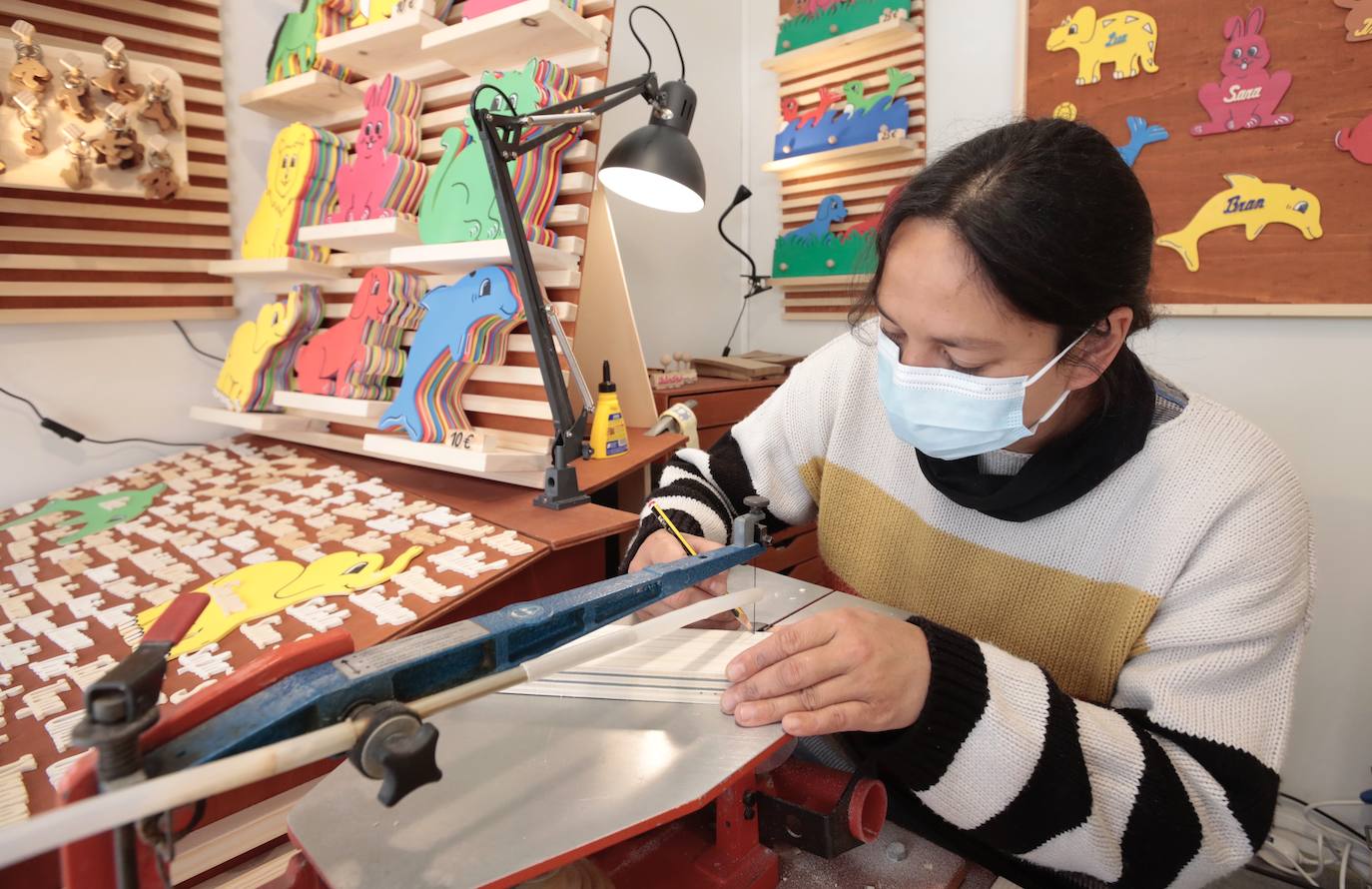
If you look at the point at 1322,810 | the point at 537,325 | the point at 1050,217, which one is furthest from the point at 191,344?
the point at 1322,810

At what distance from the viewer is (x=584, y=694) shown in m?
0.81

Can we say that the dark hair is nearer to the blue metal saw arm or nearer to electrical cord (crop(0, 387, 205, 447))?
the blue metal saw arm

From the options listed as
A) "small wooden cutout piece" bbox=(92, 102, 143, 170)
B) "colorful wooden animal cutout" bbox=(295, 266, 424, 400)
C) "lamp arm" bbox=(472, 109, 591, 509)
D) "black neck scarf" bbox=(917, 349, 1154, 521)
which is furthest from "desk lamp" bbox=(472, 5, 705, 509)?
"small wooden cutout piece" bbox=(92, 102, 143, 170)

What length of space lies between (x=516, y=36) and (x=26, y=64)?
1.12 m

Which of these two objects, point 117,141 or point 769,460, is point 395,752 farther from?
point 117,141

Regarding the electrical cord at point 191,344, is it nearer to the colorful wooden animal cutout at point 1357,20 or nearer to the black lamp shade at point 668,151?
the black lamp shade at point 668,151

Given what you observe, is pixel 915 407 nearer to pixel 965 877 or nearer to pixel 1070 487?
pixel 1070 487

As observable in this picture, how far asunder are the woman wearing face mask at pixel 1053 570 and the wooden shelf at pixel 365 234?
104 cm

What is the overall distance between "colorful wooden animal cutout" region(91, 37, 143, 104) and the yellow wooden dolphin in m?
1.38

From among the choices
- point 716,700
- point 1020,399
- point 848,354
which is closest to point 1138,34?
point 848,354

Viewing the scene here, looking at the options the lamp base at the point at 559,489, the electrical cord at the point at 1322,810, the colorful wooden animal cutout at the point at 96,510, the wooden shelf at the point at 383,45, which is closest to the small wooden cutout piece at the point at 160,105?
the wooden shelf at the point at 383,45

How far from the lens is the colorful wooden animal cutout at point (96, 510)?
148 cm

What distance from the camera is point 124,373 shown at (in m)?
1.95

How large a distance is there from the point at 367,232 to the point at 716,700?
4.85ft
